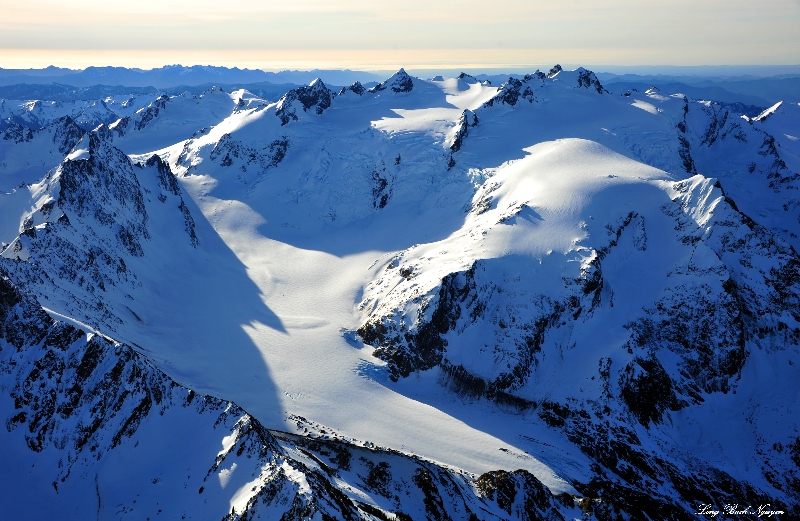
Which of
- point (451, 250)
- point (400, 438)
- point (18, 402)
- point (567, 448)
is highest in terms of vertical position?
point (18, 402)

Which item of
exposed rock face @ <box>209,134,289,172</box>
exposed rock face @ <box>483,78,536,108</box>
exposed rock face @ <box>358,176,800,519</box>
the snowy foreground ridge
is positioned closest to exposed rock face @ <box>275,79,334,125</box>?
exposed rock face @ <box>209,134,289,172</box>

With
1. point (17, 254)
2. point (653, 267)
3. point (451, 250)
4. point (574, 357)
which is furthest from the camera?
point (451, 250)

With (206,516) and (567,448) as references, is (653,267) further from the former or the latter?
(206,516)

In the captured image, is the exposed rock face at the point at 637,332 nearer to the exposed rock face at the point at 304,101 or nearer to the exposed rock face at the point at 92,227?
the exposed rock face at the point at 92,227

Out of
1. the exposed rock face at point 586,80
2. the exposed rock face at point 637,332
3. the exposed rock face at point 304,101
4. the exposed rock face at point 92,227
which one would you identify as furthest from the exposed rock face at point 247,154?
the exposed rock face at point 586,80

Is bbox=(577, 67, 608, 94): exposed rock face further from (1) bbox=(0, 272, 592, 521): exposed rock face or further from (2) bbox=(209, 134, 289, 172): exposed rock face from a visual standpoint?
(1) bbox=(0, 272, 592, 521): exposed rock face

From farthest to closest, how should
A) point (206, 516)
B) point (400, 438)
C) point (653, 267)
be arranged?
point (653, 267) < point (400, 438) < point (206, 516)

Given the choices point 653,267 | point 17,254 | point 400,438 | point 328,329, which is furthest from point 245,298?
point 653,267
